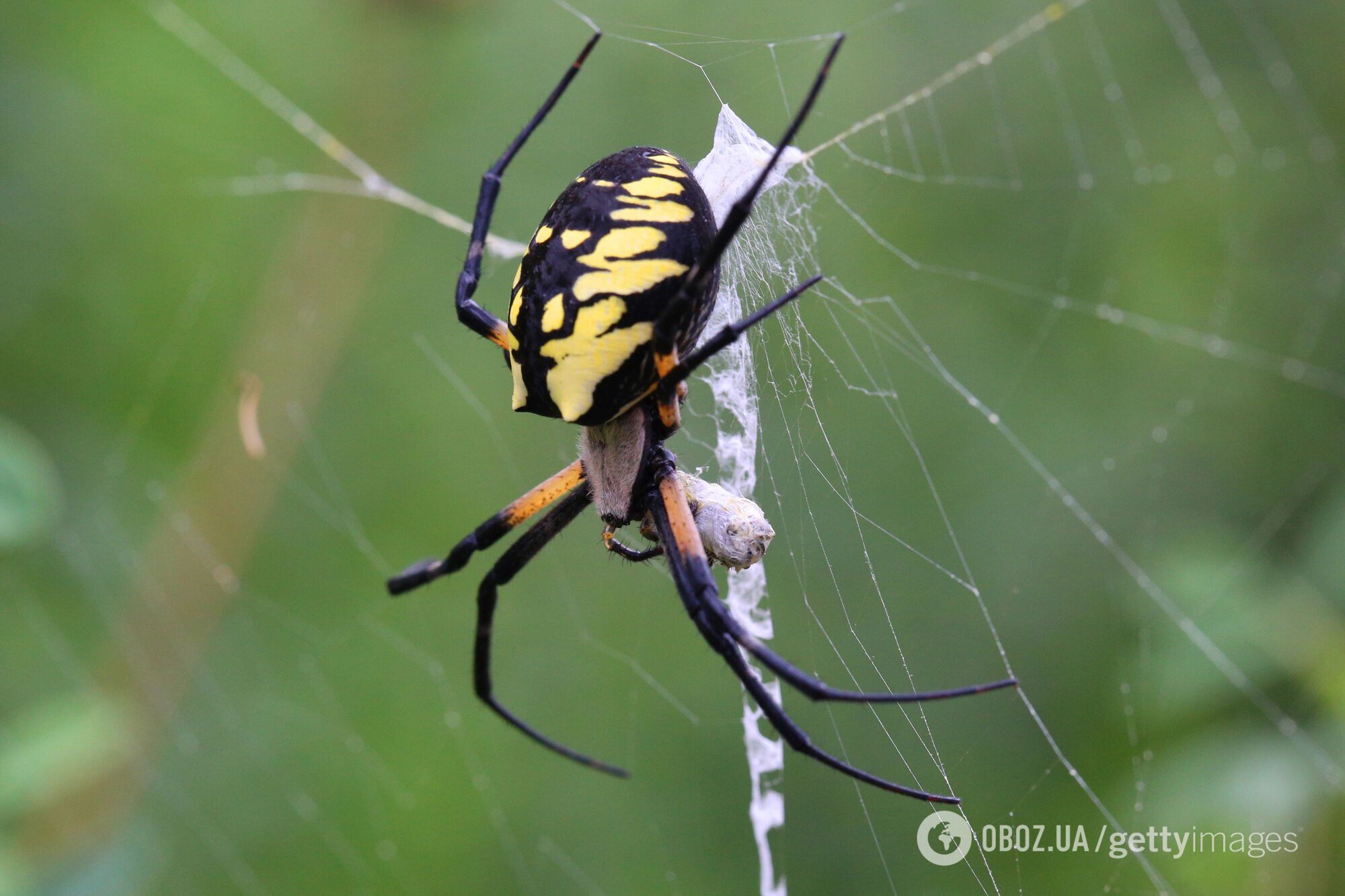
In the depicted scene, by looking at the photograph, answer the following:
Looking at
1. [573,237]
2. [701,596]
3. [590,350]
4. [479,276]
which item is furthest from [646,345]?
[479,276]

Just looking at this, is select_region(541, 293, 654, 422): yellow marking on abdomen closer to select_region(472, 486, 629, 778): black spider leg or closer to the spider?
the spider

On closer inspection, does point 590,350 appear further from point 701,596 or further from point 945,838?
point 945,838

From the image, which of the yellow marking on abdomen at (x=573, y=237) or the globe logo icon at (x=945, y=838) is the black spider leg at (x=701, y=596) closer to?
the globe logo icon at (x=945, y=838)

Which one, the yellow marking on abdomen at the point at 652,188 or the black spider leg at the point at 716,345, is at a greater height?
the yellow marking on abdomen at the point at 652,188

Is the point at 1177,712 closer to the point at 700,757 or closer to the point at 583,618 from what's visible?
the point at 700,757

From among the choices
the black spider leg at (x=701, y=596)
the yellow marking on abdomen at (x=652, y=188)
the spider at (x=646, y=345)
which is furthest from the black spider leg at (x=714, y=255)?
the black spider leg at (x=701, y=596)

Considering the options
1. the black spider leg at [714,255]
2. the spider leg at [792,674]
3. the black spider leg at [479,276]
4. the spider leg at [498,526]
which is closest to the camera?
the black spider leg at [714,255]
